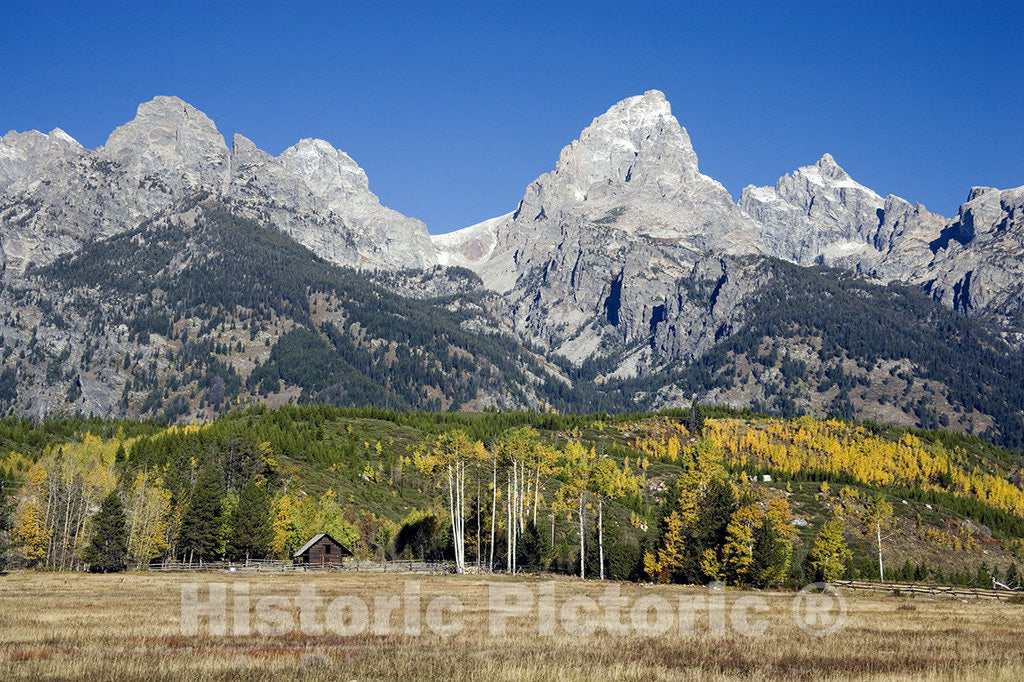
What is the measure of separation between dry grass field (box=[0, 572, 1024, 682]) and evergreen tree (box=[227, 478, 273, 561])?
2418 inches

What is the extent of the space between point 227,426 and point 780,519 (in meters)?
116

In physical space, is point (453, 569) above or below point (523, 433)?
below

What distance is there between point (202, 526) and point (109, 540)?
43.0ft

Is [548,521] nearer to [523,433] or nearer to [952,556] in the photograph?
[523,433]

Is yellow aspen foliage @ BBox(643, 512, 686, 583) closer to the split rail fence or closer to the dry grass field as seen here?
the split rail fence

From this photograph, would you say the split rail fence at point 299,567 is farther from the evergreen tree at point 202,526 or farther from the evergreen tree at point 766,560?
the evergreen tree at point 766,560

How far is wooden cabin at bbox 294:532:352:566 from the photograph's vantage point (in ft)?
345

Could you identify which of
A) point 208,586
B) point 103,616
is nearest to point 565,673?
point 103,616

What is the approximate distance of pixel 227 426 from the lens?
184m

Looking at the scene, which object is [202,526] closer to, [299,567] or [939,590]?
[299,567]

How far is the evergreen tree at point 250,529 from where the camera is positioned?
355 feet

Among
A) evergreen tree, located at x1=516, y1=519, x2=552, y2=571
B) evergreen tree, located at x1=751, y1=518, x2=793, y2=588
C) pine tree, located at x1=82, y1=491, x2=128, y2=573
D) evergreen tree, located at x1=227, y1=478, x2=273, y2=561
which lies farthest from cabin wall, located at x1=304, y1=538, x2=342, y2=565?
evergreen tree, located at x1=751, y1=518, x2=793, y2=588

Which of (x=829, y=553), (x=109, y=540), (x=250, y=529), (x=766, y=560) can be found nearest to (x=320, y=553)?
(x=250, y=529)

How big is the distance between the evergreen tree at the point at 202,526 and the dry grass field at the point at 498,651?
204ft
